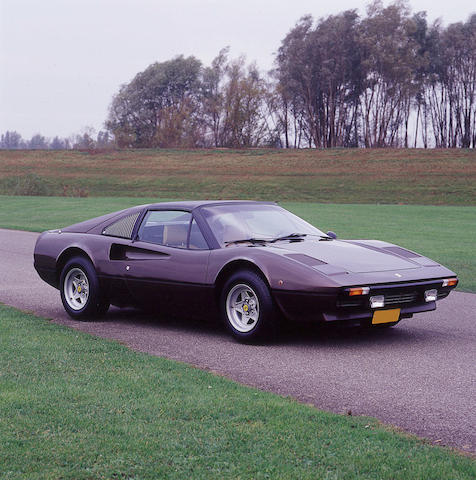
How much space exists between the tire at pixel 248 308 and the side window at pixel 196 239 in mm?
559

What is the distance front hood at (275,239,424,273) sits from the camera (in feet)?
22.6

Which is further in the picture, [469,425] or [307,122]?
[307,122]

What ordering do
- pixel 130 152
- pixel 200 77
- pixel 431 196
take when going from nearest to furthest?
pixel 431 196
pixel 130 152
pixel 200 77

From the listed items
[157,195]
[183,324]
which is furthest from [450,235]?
[157,195]

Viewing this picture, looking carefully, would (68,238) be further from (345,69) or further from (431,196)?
(345,69)

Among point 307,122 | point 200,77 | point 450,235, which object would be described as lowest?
point 450,235

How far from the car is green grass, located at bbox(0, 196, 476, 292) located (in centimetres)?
421

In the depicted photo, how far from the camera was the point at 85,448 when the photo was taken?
13.2 ft

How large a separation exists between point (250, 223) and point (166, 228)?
0.86 m

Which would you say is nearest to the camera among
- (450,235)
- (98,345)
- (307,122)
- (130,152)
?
(98,345)

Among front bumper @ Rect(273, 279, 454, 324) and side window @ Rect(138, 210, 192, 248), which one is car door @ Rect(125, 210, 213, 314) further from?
front bumper @ Rect(273, 279, 454, 324)

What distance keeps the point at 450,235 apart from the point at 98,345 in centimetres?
1584

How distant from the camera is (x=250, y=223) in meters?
7.80

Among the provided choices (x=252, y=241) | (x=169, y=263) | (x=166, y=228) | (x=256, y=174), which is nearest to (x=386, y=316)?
(x=252, y=241)
